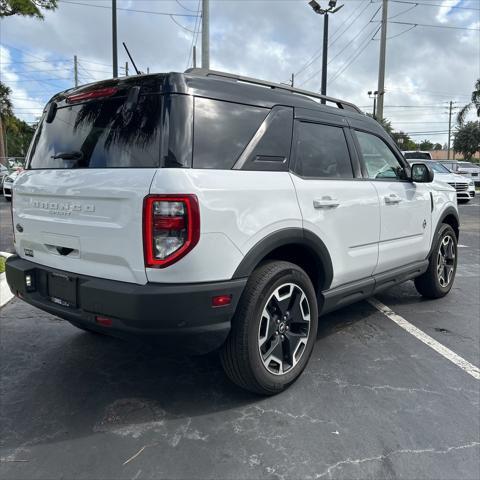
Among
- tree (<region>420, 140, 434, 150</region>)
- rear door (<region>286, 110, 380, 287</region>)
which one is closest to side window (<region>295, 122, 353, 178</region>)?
rear door (<region>286, 110, 380, 287</region>)

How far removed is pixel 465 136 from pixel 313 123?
186 ft

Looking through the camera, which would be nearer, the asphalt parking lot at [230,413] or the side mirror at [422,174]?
the asphalt parking lot at [230,413]

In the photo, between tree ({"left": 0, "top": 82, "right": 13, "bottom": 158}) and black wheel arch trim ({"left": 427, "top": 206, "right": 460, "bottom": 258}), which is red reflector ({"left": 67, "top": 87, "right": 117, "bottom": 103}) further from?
tree ({"left": 0, "top": 82, "right": 13, "bottom": 158})

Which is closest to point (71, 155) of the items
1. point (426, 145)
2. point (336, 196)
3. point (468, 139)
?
point (336, 196)

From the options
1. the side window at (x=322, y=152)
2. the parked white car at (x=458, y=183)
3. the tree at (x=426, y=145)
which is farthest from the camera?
the tree at (x=426, y=145)

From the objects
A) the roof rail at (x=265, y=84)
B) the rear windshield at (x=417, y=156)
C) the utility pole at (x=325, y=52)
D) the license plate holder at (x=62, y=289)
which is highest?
the utility pole at (x=325, y=52)

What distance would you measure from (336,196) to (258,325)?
1.18 m

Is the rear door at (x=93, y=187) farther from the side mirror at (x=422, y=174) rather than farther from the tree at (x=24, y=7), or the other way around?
the tree at (x=24, y=7)

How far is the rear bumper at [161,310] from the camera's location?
239 centimetres

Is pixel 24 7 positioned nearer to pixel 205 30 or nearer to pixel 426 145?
pixel 205 30

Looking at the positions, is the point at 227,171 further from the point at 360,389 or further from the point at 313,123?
the point at 360,389

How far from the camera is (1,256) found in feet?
20.1

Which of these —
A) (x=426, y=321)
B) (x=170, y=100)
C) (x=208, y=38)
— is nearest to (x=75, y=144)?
(x=170, y=100)

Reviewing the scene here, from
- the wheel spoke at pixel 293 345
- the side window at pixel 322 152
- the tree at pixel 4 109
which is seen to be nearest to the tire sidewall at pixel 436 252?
the side window at pixel 322 152
